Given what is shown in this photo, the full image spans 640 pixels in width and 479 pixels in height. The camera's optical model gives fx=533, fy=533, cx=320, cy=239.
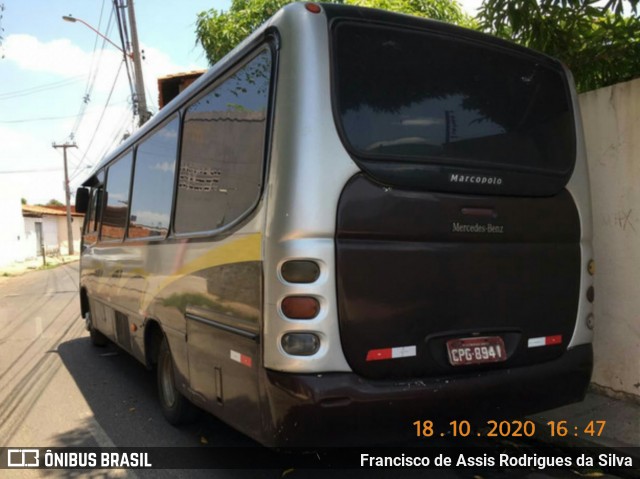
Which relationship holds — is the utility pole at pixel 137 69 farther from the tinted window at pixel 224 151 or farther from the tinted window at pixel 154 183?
the tinted window at pixel 224 151

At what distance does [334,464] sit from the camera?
357cm

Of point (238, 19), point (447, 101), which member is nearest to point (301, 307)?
point (447, 101)

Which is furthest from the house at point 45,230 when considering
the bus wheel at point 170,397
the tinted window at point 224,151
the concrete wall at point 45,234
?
the tinted window at point 224,151

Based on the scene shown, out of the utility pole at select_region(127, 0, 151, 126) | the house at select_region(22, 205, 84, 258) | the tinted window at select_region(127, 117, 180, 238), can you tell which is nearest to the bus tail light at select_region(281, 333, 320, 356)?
the tinted window at select_region(127, 117, 180, 238)

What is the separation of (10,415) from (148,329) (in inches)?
62.9

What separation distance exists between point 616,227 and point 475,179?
198 centimetres

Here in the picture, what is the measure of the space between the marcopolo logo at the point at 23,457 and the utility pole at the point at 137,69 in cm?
1235

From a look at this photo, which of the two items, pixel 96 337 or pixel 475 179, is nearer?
pixel 475 179

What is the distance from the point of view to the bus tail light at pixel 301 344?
2.58m

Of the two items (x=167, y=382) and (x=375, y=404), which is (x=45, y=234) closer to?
(x=167, y=382)

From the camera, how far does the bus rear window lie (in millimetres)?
2805

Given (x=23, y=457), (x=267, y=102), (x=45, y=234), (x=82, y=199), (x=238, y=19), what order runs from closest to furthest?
(x=267, y=102), (x=23, y=457), (x=82, y=199), (x=238, y=19), (x=45, y=234)

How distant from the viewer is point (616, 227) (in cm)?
430

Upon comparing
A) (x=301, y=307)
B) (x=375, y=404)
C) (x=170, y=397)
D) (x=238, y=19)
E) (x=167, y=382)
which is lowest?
(x=170, y=397)
